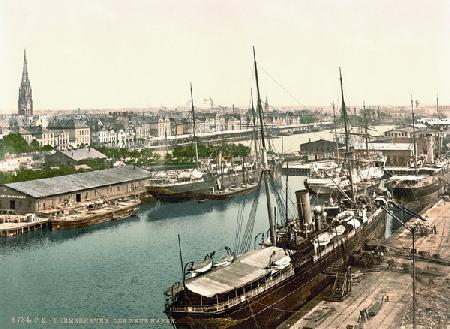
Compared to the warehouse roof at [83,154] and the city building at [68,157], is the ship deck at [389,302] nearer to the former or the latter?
the city building at [68,157]

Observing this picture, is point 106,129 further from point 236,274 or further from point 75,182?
point 236,274

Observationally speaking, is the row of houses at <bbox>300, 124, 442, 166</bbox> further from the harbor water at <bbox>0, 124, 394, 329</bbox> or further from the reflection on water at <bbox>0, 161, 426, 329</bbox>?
the harbor water at <bbox>0, 124, 394, 329</bbox>

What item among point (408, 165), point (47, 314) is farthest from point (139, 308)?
point (408, 165)

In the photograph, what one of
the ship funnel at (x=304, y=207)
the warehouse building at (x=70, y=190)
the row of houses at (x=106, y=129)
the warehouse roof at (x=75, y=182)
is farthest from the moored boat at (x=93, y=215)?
the row of houses at (x=106, y=129)

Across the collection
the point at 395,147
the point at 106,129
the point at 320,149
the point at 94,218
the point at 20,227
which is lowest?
the point at 94,218

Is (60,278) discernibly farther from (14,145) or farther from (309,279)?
(14,145)

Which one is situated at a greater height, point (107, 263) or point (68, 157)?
point (68, 157)

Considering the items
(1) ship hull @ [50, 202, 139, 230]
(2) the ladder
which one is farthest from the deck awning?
(1) ship hull @ [50, 202, 139, 230]

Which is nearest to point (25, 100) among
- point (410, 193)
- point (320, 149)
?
point (320, 149)
